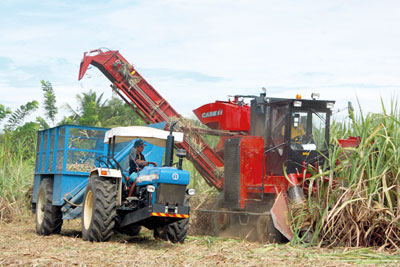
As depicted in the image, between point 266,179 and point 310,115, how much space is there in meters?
1.46

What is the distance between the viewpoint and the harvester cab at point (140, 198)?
8.58 m

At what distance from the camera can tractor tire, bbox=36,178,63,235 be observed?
10.7 metres

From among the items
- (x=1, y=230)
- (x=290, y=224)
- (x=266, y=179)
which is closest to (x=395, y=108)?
(x=290, y=224)

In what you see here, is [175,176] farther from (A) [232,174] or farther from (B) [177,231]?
(A) [232,174]

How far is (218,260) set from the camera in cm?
682

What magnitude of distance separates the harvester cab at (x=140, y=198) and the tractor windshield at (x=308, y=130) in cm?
229

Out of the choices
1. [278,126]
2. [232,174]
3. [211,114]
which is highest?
[211,114]

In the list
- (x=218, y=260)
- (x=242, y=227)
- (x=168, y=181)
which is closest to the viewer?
(x=218, y=260)

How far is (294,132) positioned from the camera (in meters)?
10.5

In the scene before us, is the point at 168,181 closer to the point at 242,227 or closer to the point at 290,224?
the point at 290,224

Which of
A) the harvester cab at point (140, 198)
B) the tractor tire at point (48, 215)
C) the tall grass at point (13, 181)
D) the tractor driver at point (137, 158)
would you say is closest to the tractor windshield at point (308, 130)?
the harvester cab at point (140, 198)

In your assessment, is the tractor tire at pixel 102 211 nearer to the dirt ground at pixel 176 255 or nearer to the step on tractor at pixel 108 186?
the step on tractor at pixel 108 186

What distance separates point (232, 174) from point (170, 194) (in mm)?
2518

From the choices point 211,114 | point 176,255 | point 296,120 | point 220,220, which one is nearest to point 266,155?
point 296,120
